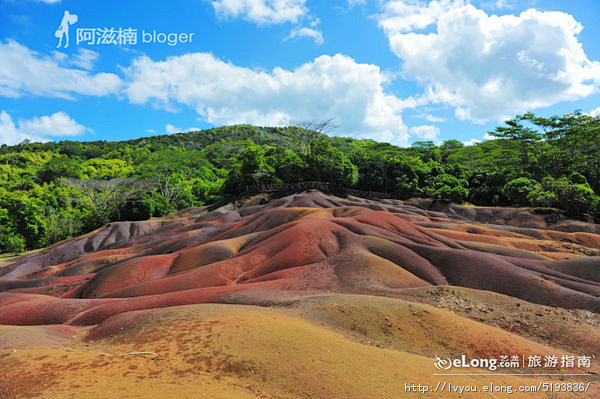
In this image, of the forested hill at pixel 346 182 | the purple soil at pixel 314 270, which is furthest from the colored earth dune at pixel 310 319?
the forested hill at pixel 346 182

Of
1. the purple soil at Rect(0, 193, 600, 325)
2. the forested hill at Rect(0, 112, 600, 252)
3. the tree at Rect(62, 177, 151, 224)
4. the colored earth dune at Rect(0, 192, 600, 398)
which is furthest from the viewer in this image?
the tree at Rect(62, 177, 151, 224)

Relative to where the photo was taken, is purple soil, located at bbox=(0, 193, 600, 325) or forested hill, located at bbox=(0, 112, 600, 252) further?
forested hill, located at bbox=(0, 112, 600, 252)

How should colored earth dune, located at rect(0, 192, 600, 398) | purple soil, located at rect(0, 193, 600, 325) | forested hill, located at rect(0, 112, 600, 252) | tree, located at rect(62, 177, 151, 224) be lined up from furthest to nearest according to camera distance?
tree, located at rect(62, 177, 151, 224) < forested hill, located at rect(0, 112, 600, 252) < purple soil, located at rect(0, 193, 600, 325) < colored earth dune, located at rect(0, 192, 600, 398)

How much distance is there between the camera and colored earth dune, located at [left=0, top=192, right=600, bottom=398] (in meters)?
4.70

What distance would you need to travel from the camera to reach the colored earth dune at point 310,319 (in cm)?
470

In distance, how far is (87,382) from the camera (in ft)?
14.0

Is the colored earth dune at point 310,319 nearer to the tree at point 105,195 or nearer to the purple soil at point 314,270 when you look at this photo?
the purple soil at point 314,270

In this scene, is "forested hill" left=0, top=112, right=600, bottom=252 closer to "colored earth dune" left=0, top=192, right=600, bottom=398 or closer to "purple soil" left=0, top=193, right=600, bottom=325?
"purple soil" left=0, top=193, right=600, bottom=325


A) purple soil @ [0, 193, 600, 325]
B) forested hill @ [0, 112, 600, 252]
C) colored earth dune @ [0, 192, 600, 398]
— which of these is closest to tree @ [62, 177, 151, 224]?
forested hill @ [0, 112, 600, 252]

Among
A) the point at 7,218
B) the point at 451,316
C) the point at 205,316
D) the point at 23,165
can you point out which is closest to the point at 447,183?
the point at 451,316

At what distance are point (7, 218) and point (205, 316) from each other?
179 ft

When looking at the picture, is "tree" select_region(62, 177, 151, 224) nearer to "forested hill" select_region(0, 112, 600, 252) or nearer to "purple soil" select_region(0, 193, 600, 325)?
"forested hill" select_region(0, 112, 600, 252)

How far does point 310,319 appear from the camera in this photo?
7852mm

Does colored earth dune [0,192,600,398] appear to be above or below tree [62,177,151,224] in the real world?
below
